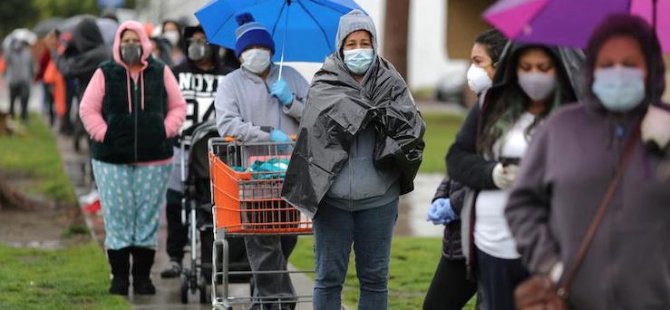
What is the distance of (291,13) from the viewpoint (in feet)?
30.8

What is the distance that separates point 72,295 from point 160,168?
1.10m

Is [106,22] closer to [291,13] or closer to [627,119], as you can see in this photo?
[291,13]

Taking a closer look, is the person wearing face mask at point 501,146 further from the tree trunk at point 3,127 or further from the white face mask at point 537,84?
the tree trunk at point 3,127

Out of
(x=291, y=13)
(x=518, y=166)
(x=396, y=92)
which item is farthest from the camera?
(x=291, y=13)

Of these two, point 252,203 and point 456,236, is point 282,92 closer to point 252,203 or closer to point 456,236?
point 252,203

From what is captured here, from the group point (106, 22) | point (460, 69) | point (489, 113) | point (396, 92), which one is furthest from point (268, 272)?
point (460, 69)

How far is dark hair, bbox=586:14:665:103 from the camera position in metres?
5.09

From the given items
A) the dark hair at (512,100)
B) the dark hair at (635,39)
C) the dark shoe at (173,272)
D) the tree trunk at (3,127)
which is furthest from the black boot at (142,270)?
the tree trunk at (3,127)

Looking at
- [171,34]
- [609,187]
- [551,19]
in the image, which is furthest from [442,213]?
[171,34]

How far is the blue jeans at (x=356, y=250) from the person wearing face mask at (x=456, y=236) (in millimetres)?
557

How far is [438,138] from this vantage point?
91.0ft

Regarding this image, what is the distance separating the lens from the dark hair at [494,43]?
6855 mm

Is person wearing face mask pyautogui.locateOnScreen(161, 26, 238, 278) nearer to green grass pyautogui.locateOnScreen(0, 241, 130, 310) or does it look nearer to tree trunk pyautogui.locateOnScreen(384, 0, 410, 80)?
green grass pyautogui.locateOnScreen(0, 241, 130, 310)

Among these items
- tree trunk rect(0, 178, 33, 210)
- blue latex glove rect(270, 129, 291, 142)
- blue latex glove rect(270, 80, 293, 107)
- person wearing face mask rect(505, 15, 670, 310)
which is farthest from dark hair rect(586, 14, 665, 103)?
tree trunk rect(0, 178, 33, 210)
